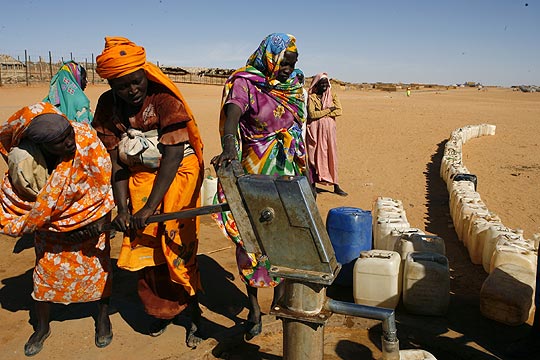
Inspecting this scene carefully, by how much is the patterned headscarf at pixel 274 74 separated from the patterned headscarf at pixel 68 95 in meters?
2.33

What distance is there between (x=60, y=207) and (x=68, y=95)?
7.82ft

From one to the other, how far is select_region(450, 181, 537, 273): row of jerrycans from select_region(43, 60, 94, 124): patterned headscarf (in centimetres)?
391

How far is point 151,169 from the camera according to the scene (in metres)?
2.78

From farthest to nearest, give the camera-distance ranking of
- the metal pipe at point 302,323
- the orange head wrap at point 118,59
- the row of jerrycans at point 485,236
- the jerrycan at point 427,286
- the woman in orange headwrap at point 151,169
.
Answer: the row of jerrycans at point 485,236 → the jerrycan at point 427,286 → the woman in orange headwrap at point 151,169 → the orange head wrap at point 118,59 → the metal pipe at point 302,323

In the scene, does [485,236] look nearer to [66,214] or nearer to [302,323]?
[302,323]

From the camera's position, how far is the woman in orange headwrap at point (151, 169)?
102 inches

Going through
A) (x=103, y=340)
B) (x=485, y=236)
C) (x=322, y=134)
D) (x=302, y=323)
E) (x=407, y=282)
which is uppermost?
(x=322, y=134)

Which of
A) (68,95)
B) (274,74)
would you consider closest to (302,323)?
(274,74)

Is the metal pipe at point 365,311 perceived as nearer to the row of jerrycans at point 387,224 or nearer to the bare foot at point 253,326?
the bare foot at point 253,326

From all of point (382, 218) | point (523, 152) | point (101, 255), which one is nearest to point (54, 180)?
point (101, 255)

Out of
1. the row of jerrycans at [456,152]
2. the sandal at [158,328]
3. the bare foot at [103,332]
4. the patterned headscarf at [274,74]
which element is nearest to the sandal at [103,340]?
the bare foot at [103,332]

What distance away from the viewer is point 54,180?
2621mm

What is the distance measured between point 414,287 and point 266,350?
3.70 feet

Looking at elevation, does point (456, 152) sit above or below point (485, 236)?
above
